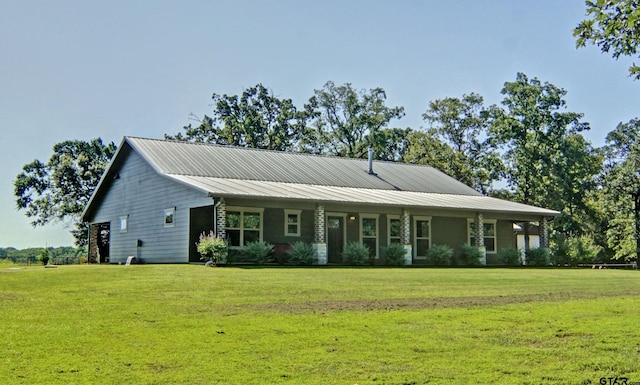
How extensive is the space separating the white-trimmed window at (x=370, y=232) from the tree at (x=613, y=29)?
65.8 ft

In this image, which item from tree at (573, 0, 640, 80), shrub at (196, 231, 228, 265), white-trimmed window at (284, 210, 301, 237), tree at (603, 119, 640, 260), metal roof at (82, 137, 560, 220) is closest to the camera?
tree at (573, 0, 640, 80)

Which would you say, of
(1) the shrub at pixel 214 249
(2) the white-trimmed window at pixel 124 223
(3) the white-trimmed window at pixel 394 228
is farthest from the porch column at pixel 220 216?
(3) the white-trimmed window at pixel 394 228

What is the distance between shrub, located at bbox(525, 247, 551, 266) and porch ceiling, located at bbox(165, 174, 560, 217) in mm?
1649

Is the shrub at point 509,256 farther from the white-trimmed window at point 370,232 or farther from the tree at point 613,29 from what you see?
the tree at point 613,29

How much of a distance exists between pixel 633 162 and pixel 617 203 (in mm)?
2331

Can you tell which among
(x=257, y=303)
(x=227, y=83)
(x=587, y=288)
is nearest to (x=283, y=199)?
(x=587, y=288)

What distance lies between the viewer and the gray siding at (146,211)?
80.8 feet

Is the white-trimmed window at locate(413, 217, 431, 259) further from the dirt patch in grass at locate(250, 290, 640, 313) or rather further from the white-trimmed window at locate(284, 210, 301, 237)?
the dirt patch in grass at locate(250, 290, 640, 313)

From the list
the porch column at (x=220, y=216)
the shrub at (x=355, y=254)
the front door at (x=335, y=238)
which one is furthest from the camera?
the front door at (x=335, y=238)

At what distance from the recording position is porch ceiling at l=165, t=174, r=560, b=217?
23.0m

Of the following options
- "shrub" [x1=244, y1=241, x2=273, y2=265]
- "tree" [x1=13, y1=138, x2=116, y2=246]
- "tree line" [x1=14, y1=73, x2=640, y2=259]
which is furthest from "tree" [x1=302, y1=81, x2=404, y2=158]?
"shrub" [x1=244, y1=241, x2=273, y2=265]

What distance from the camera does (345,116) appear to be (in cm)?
5550

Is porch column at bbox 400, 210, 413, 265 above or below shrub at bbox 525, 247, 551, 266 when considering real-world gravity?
above

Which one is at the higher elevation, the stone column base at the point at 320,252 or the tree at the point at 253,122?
the tree at the point at 253,122
